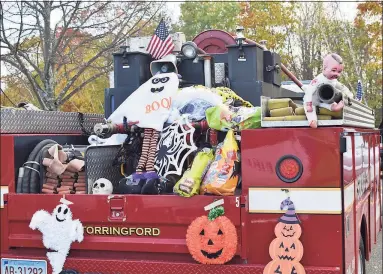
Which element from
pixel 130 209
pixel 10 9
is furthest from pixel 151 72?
pixel 10 9

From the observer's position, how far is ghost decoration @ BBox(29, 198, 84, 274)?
3.90m

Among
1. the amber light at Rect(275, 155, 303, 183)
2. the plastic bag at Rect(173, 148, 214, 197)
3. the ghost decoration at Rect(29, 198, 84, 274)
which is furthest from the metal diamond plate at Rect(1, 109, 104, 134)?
the amber light at Rect(275, 155, 303, 183)

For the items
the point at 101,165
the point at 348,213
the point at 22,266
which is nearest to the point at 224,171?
the point at 348,213

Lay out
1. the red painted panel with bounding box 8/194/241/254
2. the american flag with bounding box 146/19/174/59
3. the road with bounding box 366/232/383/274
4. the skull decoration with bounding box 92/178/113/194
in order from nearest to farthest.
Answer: the red painted panel with bounding box 8/194/241/254 < the skull decoration with bounding box 92/178/113/194 < the american flag with bounding box 146/19/174/59 < the road with bounding box 366/232/383/274

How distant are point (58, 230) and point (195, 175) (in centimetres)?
102

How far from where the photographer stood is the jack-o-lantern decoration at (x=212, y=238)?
356cm

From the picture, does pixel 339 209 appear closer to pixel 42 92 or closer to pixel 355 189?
pixel 355 189

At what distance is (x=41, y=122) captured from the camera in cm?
462

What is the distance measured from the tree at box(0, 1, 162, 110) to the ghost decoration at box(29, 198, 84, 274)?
666 cm

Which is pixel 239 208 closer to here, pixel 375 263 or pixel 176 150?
pixel 176 150

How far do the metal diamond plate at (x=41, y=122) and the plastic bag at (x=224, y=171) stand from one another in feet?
5.04

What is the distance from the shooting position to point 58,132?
4.89 meters

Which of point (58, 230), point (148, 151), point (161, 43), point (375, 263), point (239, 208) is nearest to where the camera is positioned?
point (239, 208)

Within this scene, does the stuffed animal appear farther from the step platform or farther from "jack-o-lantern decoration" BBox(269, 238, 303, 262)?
"jack-o-lantern decoration" BBox(269, 238, 303, 262)
